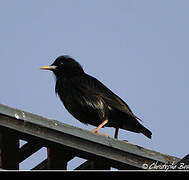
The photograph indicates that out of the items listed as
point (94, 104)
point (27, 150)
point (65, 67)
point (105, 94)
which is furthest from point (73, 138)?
point (65, 67)

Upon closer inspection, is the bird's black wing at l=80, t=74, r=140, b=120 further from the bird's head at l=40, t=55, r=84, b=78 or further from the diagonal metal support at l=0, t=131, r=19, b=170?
the diagonal metal support at l=0, t=131, r=19, b=170

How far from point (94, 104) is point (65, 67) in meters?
1.53

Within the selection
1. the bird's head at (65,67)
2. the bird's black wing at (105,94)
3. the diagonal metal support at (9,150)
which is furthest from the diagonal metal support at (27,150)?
the bird's head at (65,67)

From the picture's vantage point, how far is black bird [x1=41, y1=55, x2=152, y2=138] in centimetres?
781

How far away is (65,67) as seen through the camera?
903 centimetres

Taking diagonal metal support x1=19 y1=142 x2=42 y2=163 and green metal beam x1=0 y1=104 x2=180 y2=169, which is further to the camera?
diagonal metal support x1=19 y1=142 x2=42 y2=163

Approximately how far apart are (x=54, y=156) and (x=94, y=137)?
0.39 metres

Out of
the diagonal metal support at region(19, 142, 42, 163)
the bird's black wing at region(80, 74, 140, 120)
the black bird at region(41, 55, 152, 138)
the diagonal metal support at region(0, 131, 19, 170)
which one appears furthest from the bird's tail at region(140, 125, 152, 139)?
the diagonal metal support at region(0, 131, 19, 170)

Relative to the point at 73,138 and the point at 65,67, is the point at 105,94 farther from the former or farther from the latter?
the point at 73,138

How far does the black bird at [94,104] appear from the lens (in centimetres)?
781

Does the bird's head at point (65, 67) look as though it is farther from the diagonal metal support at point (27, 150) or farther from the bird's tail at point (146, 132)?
the diagonal metal support at point (27, 150)

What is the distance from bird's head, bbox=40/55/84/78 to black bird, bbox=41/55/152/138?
201 mm
